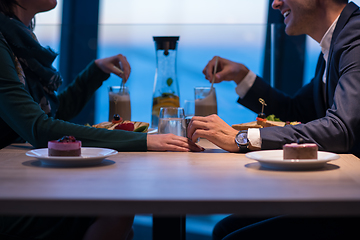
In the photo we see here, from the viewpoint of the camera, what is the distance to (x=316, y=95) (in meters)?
1.84

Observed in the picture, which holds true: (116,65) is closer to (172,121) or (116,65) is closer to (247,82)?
(247,82)

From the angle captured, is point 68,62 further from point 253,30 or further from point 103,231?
point 103,231

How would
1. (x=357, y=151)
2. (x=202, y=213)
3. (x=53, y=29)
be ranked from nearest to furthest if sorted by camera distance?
1. (x=202, y=213)
2. (x=357, y=151)
3. (x=53, y=29)

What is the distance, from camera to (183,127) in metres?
1.40

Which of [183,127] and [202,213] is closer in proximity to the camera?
[202,213]

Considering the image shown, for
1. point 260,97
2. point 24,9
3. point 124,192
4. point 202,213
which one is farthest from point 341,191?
point 24,9

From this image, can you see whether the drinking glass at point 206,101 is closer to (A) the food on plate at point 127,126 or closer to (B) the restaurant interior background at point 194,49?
(A) the food on plate at point 127,126

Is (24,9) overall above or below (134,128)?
above

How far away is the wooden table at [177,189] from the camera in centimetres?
69

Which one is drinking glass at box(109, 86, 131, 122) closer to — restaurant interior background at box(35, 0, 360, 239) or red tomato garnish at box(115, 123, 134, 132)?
red tomato garnish at box(115, 123, 134, 132)

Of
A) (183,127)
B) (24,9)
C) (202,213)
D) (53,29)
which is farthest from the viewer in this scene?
(53,29)

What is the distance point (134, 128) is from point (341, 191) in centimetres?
96

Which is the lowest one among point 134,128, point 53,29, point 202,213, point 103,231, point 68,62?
point 103,231

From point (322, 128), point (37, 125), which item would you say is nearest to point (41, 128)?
point (37, 125)
